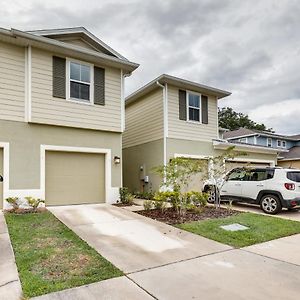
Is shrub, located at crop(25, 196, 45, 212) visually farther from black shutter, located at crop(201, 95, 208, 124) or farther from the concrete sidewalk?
black shutter, located at crop(201, 95, 208, 124)

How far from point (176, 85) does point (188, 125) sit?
206 cm

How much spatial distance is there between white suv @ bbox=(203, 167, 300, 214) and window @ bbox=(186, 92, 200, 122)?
394 centimetres

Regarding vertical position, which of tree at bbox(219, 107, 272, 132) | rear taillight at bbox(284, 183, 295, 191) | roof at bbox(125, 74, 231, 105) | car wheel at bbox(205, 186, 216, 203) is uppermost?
tree at bbox(219, 107, 272, 132)

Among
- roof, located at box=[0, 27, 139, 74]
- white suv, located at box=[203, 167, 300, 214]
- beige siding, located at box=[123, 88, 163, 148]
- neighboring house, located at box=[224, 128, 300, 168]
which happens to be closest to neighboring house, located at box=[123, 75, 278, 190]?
beige siding, located at box=[123, 88, 163, 148]

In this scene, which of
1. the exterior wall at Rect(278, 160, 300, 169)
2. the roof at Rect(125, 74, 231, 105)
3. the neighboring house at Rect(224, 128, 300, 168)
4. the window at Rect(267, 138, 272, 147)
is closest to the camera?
the roof at Rect(125, 74, 231, 105)

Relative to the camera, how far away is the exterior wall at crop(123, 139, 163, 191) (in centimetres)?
1309

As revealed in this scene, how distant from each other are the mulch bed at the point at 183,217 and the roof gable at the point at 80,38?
21.2ft

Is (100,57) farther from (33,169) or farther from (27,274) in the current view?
(27,274)

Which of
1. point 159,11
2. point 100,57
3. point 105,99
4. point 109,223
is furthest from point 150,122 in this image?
point 109,223

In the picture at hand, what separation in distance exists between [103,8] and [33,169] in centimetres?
649

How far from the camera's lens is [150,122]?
13953 mm

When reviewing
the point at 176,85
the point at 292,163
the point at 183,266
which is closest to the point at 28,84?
the point at 176,85

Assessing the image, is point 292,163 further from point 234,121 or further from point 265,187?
point 234,121

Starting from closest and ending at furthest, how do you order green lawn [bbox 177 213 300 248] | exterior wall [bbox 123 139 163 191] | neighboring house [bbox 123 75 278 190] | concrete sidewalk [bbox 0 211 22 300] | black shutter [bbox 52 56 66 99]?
1. concrete sidewalk [bbox 0 211 22 300]
2. green lawn [bbox 177 213 300 248]
3. black shutter [bbox 52 56 66 99]
4. neighboring house [bbox 123 75 278 190]
5. exterior wall [bbox 123 139 163 191]
